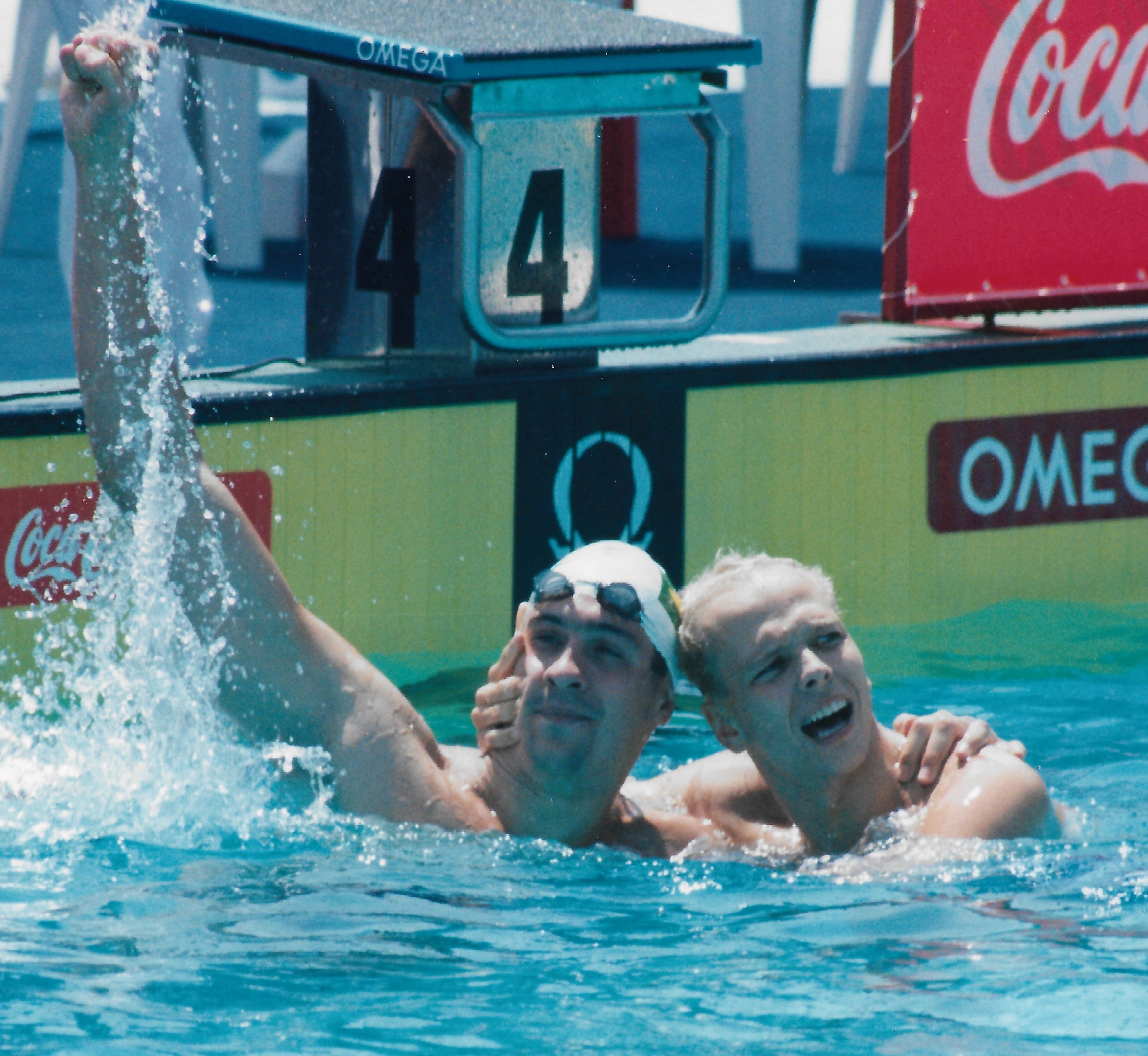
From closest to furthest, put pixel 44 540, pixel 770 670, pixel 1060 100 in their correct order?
1. pixel 770 670
2. pixel 44 540
3. pixel 1060 100

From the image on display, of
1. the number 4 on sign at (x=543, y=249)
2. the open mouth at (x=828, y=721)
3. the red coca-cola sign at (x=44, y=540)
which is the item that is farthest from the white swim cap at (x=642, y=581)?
the number 4 on sign at (x=543, y=249)

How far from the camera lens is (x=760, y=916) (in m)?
3.78

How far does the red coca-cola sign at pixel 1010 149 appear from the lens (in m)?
7.19

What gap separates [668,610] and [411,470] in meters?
2.22

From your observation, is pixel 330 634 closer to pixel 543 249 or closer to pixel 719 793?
pixel 719 793

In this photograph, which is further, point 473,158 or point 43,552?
point 473,158

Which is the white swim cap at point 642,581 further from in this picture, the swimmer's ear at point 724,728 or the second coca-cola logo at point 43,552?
the second coca-cola logo at point 43,552

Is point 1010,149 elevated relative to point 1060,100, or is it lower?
lower

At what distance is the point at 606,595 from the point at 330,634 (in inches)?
22.2

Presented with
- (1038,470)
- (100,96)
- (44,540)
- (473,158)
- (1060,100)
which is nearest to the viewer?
(100,96)

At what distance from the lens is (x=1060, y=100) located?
24.2 ft

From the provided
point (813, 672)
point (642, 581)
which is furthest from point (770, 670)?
point (642, 581)

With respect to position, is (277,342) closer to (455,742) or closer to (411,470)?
(411,470)

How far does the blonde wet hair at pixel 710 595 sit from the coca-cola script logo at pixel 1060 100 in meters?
3.82
